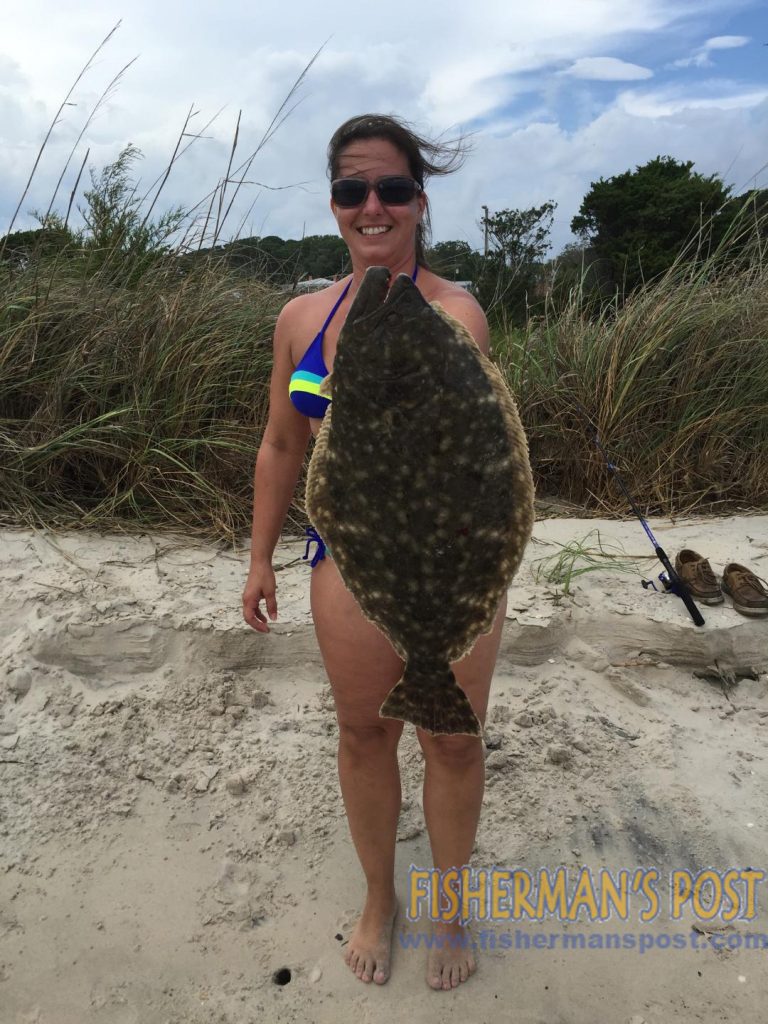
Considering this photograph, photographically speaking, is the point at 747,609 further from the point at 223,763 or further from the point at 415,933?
the point at 223,763

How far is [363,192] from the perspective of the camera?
1.61 meters

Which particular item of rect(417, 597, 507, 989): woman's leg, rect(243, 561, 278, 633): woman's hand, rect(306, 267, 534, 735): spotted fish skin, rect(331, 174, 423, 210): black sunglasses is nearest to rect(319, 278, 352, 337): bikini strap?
rect(331, 174, 423, 210): black sunglasses

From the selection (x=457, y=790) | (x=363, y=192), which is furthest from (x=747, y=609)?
(x=363, y=192)

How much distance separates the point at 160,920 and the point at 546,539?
110 inches

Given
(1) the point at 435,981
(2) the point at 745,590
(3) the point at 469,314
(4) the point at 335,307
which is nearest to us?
(3) the point at 469,314

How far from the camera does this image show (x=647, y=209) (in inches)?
608

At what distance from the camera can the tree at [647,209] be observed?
48.7 ft

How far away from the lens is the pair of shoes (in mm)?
3305

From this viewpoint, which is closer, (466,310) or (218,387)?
(466,310)

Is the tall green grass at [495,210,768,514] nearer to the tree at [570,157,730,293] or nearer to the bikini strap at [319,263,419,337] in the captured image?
the bikini strap at [319,263,419,337]

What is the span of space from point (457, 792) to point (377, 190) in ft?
5.22

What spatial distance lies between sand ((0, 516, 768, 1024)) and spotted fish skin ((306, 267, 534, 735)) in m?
1.35

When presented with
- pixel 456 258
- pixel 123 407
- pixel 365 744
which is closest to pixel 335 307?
pixel 365 744

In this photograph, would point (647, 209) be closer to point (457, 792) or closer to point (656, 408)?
point (656, 408)
